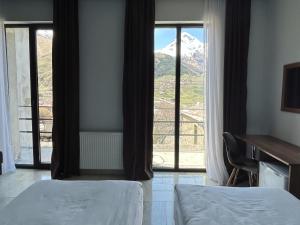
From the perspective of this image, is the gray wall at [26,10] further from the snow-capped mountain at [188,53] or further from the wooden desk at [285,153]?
the wooden desk at [285,153]

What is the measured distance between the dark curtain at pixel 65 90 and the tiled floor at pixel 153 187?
1.12ft

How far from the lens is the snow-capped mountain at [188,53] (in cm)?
421

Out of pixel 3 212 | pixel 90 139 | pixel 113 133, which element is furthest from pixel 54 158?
pixel 3 212

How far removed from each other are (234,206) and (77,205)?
1066 mm

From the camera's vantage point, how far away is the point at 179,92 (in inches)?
167

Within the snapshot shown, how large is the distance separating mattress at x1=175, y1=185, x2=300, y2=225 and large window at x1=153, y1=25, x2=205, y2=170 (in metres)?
2.23

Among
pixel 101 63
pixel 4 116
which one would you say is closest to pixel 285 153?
pixel 101 63

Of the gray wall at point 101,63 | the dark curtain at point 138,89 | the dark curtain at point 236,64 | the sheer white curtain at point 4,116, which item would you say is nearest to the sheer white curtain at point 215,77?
the dark curtain at point 236,64

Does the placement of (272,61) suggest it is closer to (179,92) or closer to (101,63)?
(179,92)

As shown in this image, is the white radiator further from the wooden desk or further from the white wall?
the white wall

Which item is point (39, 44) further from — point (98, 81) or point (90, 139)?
point (90, 139)

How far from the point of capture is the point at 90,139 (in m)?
4.11

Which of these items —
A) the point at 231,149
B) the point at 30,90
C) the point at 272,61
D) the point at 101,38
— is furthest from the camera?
the point at 30,90

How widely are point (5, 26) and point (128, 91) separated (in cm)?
236
